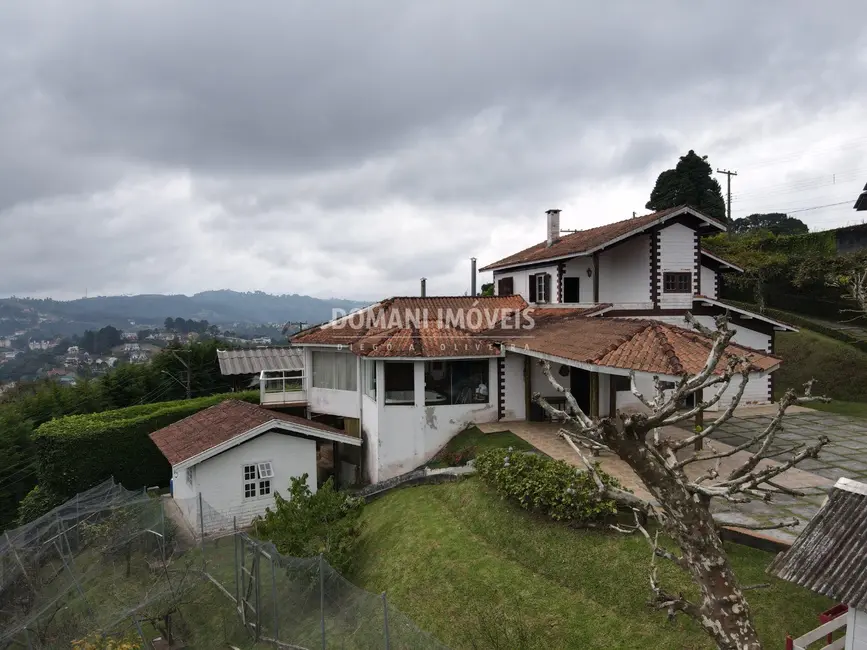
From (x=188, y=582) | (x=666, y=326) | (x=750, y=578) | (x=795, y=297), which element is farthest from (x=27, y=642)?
(x=795, y=297)

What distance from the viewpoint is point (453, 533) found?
11.4 m

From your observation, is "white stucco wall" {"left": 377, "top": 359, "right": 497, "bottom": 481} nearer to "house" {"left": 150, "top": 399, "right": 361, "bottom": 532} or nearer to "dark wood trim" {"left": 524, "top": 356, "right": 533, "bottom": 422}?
"house" {"left": 150, "top": 399, "right": 361, "bottom": 532}

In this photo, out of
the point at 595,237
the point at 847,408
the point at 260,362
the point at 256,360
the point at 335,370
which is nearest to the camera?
the point at 847,408

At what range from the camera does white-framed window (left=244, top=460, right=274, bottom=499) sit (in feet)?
54.8

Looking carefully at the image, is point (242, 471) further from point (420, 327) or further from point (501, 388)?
point (501, 388)

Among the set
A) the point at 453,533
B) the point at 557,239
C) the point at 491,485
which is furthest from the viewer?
the point at 557,239

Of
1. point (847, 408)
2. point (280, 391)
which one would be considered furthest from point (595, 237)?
point (280, 391)

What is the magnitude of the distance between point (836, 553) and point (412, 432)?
42.1ft

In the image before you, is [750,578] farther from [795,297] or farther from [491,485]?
[795,297]

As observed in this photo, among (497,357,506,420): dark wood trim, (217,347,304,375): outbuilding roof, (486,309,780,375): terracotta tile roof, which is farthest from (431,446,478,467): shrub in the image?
(217,347,304,375): outbuilding roof

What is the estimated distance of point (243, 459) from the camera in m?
16.6

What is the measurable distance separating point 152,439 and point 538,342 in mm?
14802

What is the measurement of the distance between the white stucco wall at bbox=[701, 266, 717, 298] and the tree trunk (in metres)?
20.7

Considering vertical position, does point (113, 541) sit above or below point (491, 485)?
below
